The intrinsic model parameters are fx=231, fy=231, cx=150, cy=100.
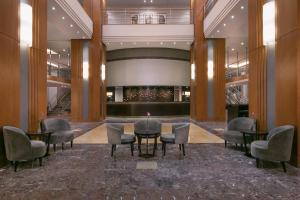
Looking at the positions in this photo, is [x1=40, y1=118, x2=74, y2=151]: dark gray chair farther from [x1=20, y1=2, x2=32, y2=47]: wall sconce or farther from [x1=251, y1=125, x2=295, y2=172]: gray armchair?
[x1=251, y1=125, x2=295, y2=172]: gray armchair

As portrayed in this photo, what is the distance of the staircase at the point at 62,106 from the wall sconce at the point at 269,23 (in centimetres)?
1677

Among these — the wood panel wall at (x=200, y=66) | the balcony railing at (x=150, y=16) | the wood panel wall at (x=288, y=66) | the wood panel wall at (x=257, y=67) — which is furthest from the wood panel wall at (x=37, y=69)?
the balcony railing at (x=150, y=16)

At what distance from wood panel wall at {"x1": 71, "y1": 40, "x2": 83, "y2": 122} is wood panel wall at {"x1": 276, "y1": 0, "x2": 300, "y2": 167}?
32.6 feet

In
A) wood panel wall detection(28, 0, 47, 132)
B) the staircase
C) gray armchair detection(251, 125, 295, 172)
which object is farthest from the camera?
the staircase

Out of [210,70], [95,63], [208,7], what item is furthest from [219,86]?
[95,63]

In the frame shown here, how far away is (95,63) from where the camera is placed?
12.6 m

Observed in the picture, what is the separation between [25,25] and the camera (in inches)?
202

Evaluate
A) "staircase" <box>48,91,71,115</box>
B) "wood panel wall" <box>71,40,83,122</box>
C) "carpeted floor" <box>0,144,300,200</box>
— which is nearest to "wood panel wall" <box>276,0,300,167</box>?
"carpeted floor" <box>0,144,300,200</box>

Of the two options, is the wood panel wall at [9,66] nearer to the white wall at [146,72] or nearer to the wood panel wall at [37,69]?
the wood panel wall at [37,69]

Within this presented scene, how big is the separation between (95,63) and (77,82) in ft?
4.65

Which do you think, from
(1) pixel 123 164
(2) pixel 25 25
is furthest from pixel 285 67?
(2) pixel 25 25

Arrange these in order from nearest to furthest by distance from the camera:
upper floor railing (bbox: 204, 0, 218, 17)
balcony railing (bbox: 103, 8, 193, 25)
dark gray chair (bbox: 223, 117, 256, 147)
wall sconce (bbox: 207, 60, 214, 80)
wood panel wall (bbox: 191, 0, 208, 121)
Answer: dark gray chair (bbox: 223, 117, 256, 147) → upper floor railing (bbox: 204, 0, 218, 17) → wall sconce (bbox: 207, 60, 214, 80) → wood panel wall (bbox: 191, 0, 208, 121) → balcony railing (bbox: 103, 8, 193, 25)

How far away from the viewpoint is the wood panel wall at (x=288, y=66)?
430cm

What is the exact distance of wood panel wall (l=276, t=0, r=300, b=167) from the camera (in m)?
4.30
